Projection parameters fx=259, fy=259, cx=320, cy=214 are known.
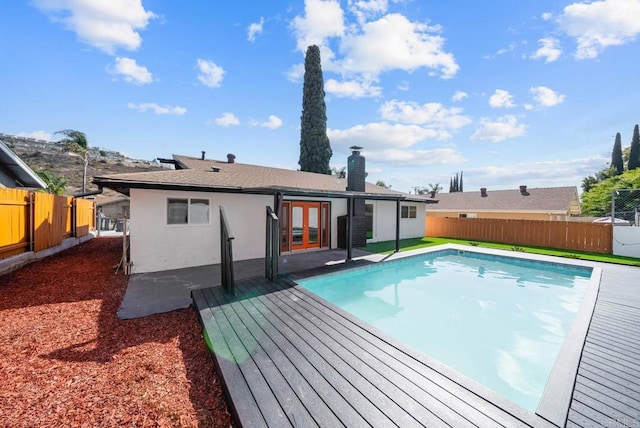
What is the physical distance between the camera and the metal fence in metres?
10.4

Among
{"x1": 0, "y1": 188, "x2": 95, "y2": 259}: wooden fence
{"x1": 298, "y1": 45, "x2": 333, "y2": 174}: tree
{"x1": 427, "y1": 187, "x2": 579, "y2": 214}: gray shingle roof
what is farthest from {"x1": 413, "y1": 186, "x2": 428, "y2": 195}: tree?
{"x1": 0, "y1": 188, "x2": 95, "y2": 259}: wooden fence

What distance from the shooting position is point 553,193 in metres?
21.1

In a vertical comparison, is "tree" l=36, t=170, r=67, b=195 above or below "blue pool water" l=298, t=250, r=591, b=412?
above

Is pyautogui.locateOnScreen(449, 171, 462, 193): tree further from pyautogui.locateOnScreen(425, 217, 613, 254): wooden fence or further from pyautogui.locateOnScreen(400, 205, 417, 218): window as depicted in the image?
pyautogui.locateOnScreen(400, 205, 417, 218): window

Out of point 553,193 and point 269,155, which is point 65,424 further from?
point 553,193

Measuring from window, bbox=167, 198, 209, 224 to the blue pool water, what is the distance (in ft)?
13.3

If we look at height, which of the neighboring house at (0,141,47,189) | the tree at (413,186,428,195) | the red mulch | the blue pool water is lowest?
the blue pool water

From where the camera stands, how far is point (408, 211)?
15.1 meters

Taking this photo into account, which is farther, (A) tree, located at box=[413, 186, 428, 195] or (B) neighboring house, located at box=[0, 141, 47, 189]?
(A) tree, located at box=[413, 186, 428, 195]

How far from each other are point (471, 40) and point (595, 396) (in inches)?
415

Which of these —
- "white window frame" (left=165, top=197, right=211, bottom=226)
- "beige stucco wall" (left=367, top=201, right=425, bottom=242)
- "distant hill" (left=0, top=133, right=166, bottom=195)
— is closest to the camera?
"white window frame" (left=165, top=197, right=211, bottom=226)

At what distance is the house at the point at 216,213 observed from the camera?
7.10 metres

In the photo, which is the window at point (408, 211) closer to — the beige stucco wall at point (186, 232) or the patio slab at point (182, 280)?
the patio slab at point (182, 280)

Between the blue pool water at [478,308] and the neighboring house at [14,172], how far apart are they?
12629 millimetres
